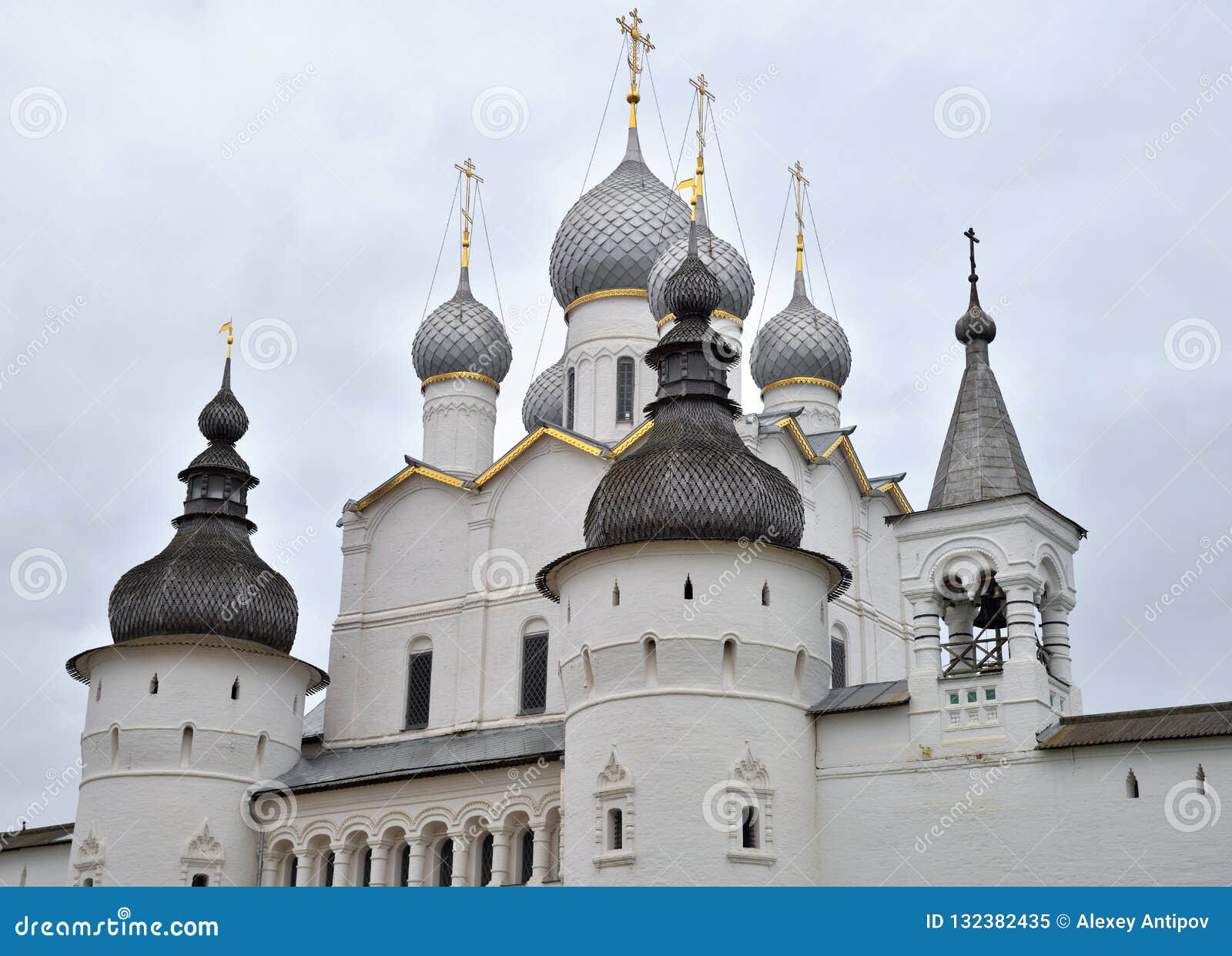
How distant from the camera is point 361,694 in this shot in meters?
20.8

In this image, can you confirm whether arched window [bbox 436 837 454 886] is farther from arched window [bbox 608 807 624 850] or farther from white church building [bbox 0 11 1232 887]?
arched window [bbox 608 807 624 850]

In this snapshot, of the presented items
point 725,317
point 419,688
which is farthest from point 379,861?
point 725,317

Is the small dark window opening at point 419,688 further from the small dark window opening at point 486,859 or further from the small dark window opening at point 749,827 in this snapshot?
the small dark window opening at point 749,827

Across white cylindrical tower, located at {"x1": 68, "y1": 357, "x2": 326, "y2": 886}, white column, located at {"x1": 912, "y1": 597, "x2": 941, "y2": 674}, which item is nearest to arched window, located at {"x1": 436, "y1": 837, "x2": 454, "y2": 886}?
white cylindrical tower, located at {"x1": 68, "y1": 357, "x2": 326, "y2": 886}

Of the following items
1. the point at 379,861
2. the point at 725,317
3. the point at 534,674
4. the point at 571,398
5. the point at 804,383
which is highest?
the point at 725,317

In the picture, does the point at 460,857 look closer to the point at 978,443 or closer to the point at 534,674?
the point at 534,674

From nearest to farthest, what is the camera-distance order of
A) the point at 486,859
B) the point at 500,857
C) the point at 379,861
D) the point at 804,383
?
the point at 500,857
the point at 486,859
the point at 379,861
the point at 804,383

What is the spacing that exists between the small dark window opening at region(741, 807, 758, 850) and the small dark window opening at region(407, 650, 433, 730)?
586cm

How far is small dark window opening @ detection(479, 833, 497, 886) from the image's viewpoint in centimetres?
1817

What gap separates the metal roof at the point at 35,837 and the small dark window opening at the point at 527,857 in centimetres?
657

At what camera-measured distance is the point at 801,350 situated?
2305 cm

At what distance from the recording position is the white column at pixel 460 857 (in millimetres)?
18000

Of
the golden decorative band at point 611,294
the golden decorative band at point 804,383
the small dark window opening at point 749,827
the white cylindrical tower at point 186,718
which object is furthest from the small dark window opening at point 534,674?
the golden decorative band at point 804,383

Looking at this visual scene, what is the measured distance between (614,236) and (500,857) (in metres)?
8.28
